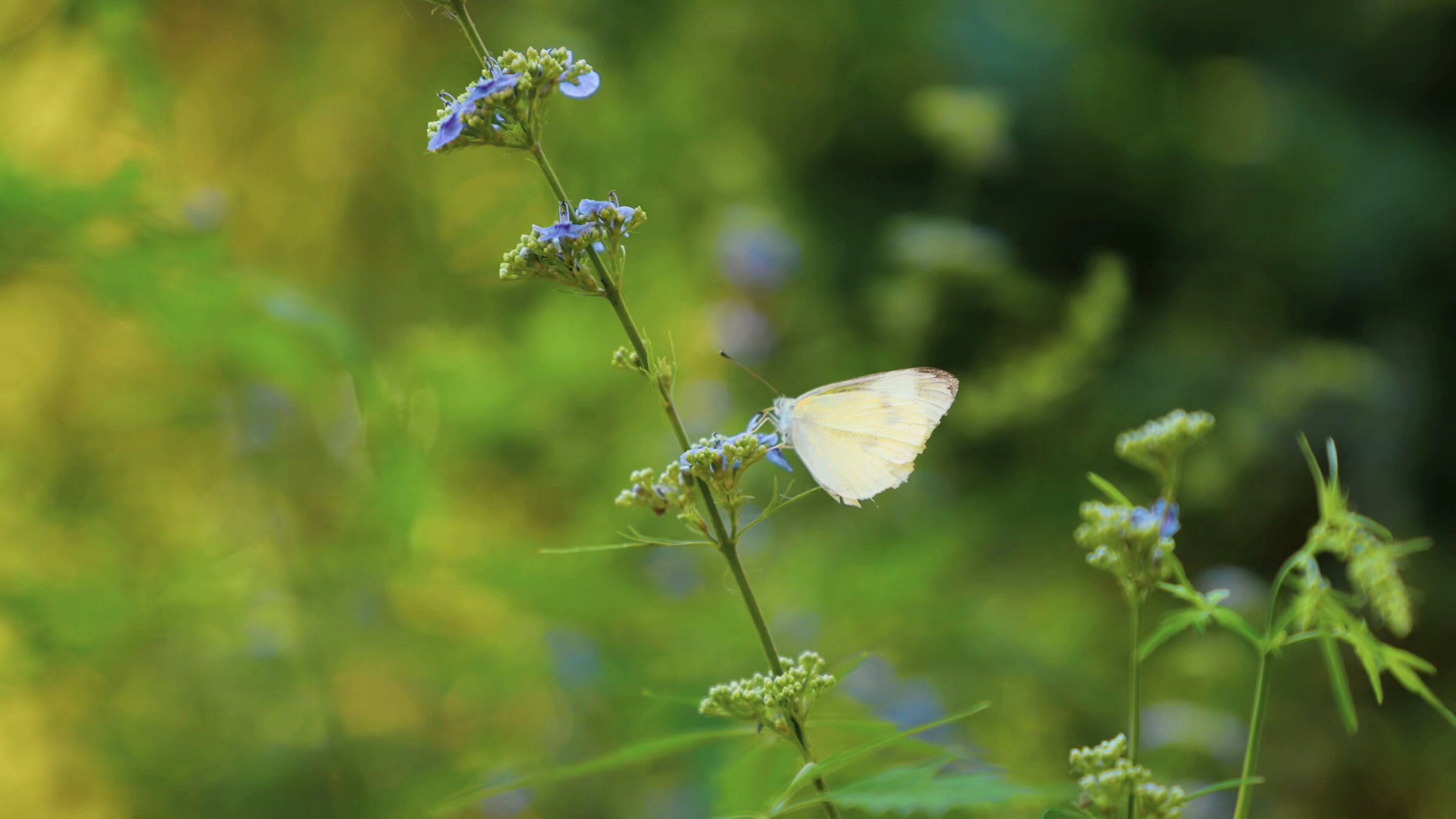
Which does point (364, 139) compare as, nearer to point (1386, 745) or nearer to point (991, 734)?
point (991, 734)

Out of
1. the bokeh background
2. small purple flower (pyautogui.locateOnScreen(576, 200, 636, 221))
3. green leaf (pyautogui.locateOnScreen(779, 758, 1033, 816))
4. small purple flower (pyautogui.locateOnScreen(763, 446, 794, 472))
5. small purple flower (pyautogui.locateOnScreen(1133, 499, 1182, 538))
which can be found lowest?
green leaf (pyautogui.locateOnScreen(779, 758, 1033, 816))

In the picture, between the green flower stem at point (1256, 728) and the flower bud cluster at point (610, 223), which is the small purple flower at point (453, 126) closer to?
the flower bud cluster at point (610, 223)

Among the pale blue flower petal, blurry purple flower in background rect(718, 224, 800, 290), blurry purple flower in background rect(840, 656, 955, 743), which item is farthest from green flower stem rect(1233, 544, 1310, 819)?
blurry purple flower in background rect(718, 224, 800, 290)

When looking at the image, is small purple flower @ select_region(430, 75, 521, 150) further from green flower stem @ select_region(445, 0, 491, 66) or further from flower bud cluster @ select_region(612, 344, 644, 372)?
flower bud cluster @ select_region(612, 344, 644, 372)

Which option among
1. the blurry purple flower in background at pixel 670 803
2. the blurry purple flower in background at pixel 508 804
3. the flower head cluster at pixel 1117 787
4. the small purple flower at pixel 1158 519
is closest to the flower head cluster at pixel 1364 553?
the small purple flower at pixel 1158 519

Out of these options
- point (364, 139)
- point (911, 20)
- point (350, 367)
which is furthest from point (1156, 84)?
point (350, 367)

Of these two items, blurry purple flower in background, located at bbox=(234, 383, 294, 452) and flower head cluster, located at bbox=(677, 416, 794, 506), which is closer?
flower head cluster, located at bbox=(677, 416, 794, 506)
